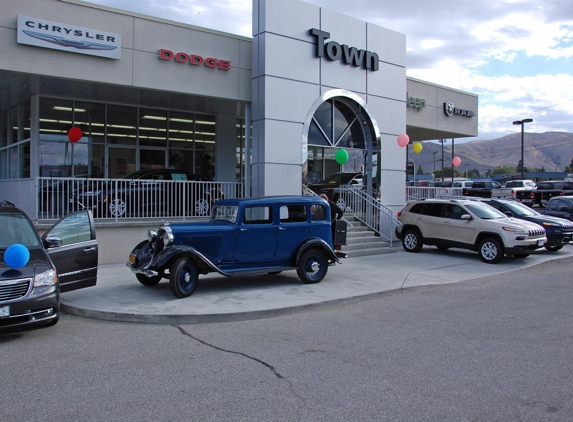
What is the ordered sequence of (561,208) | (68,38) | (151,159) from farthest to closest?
(561,208) → (151,159) → (68,38)

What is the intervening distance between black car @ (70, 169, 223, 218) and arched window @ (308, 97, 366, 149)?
371cm

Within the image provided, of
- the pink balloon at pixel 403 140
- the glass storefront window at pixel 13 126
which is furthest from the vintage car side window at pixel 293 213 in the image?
the glass storefront window at pixel 13 126

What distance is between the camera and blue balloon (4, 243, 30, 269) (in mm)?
6188

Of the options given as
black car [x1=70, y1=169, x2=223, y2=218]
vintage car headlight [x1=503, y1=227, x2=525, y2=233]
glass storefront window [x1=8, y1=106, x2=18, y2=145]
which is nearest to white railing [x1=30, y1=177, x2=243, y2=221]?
black car [x1=70, y1=169, x2=223, y2=218]

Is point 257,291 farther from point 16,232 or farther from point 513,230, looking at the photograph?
point 513,230

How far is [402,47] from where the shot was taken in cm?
1788

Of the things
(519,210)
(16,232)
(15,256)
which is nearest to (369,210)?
(519,210)

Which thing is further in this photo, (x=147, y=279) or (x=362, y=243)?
(x=362, y=243)

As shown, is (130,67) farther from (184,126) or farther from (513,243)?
(513,243)

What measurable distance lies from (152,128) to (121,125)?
3.44 ft

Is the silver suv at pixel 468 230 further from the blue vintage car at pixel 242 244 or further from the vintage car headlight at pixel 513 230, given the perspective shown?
the blue vintage car at pixel 242 244

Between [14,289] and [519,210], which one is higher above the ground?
[519,210]

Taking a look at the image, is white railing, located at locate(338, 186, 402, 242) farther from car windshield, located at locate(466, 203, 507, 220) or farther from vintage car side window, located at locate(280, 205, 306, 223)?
vintage car side window, located at locate(280, 205, 306, 223)

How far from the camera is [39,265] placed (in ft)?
21.7
